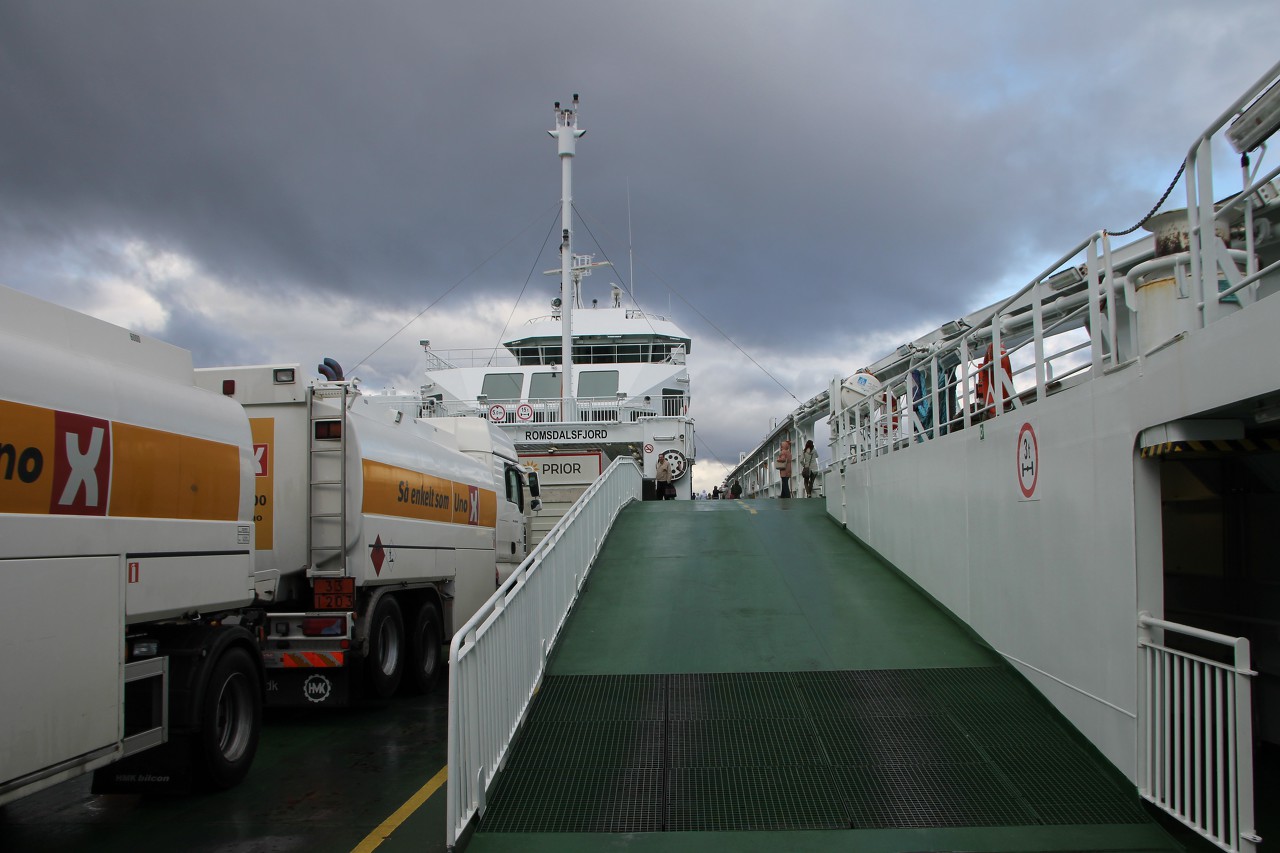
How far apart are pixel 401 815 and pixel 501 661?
117 centimetres

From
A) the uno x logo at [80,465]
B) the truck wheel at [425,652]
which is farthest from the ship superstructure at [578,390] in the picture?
the uno x logo at [80,465]

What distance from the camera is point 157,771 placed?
19.9 ft

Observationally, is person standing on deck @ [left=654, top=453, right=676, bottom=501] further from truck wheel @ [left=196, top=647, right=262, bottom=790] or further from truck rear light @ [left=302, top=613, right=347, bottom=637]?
truck wheel @ [left=196, top=647, right=262, bottom=790]

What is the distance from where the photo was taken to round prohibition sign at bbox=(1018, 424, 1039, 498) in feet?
23.6

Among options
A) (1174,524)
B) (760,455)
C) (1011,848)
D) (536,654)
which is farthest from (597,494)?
(760,455)

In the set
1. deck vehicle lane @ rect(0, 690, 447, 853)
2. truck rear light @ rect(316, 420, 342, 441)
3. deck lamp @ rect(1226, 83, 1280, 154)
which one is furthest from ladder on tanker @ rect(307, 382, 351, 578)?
deck lamp @ rect(1226, 83, 1280, 154)

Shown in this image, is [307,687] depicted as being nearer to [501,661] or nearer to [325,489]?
[325,489]

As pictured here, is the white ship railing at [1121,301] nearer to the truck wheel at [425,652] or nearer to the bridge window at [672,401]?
the truck wheel at [425,652]

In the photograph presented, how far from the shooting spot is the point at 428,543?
10359 mm

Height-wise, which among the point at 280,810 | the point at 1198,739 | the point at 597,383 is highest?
the point at 597,383

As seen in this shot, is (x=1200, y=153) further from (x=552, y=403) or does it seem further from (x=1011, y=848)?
(x=552, y=403)

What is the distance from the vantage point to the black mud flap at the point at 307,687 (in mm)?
8328

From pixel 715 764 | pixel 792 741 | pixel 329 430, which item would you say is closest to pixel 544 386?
pixel 329 430

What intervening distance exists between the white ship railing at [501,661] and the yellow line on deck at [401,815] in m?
0.45
